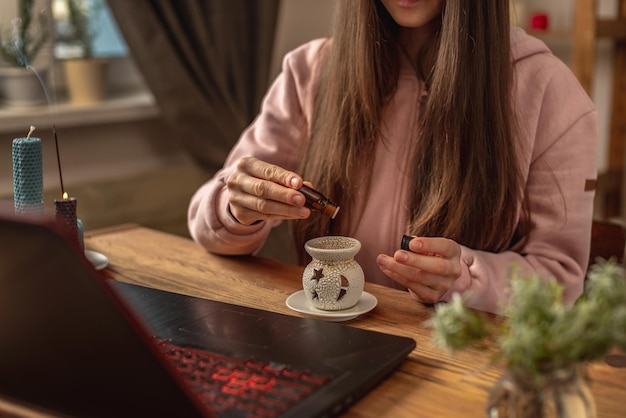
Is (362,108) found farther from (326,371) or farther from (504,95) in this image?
(326,371)

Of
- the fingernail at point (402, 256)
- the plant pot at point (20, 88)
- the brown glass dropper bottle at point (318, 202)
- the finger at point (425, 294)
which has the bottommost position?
the finger at point (425, 294)

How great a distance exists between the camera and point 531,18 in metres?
3.14

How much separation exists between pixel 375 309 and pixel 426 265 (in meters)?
0.11

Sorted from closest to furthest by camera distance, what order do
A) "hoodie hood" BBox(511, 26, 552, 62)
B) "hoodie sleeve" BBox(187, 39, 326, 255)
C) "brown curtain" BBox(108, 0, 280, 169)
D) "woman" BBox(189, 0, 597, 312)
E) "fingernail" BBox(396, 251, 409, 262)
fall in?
"fingernail" BBox(396, 251, 409, 262) < "woman" BBox(189, 0, 597, 312) < "hoodie hood" BBox(511, 26, 552, 62) < "hoodie sleeve" BBox(187, 39, 326, 255) < "brown curtain" BBox(108, 0, 280, 169)

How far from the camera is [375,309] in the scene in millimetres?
1173

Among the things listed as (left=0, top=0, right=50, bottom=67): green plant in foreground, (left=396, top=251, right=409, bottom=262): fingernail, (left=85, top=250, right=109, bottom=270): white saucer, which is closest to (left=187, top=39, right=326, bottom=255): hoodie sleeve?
(left=85, top=250, right=109, bottom=270): white saucer

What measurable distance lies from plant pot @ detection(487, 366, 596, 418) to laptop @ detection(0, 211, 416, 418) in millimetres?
211

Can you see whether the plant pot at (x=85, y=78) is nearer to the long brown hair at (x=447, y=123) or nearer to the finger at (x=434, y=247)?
the long brown hair at (x=447, y=123)

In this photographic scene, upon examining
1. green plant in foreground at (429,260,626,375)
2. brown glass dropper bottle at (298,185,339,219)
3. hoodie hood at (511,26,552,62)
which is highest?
hoodie hood at (511,26,552,62)

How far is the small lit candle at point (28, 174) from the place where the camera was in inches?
50.6

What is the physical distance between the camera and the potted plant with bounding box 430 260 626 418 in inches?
23.9

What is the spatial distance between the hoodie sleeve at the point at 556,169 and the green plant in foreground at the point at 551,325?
2.18 ft

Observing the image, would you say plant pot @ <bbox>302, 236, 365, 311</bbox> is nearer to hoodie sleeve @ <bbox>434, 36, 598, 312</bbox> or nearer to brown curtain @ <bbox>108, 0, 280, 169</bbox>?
hoodie sleeve @ <bbox>434, 36, 598, 312</bbox>

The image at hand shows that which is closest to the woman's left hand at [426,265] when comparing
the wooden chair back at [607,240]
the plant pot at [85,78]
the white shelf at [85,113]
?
the wooden chair back at [607,240]
